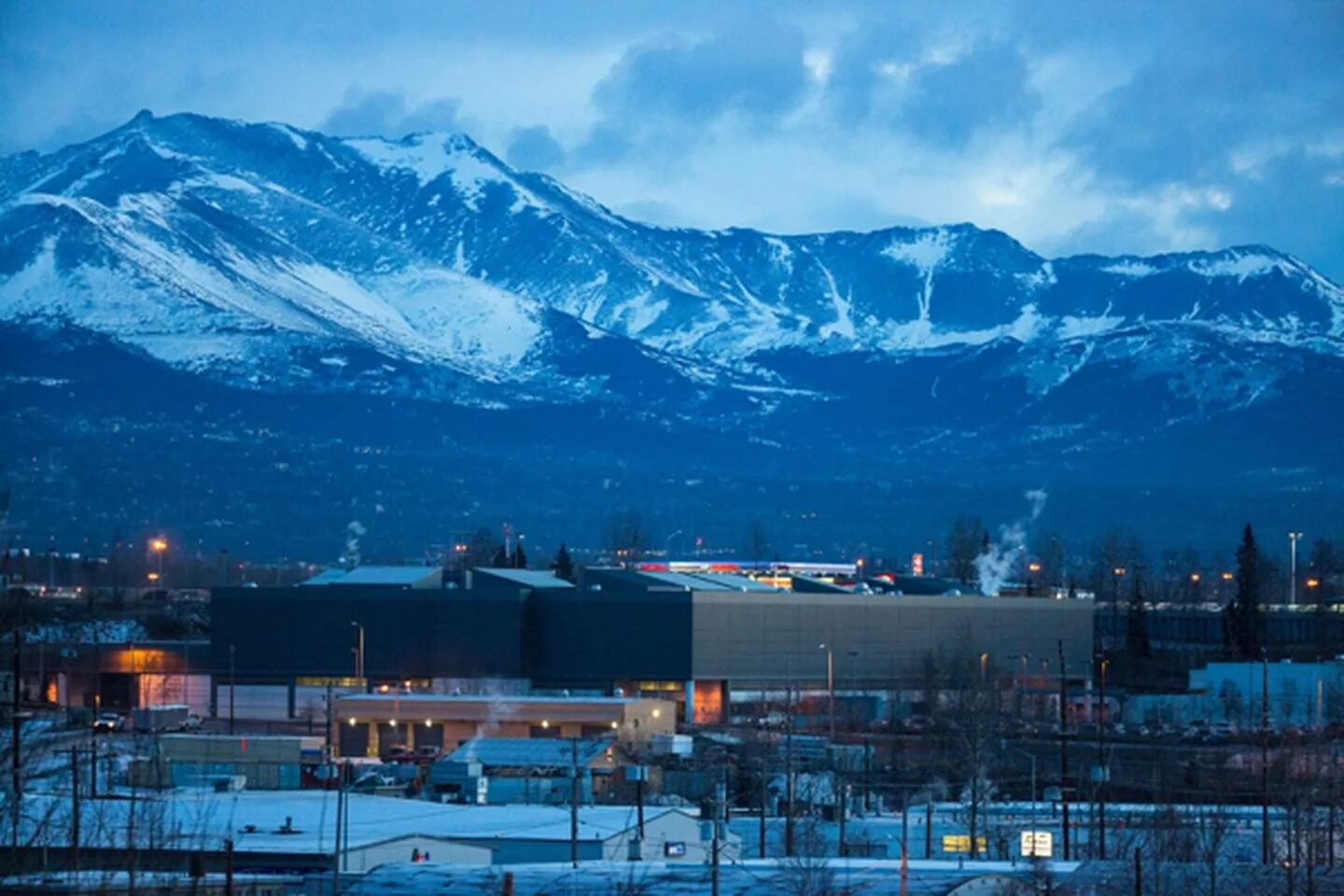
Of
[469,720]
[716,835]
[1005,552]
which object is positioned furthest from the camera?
[1005,552]

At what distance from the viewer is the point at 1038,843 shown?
3219cm

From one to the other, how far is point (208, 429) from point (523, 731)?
13688 cm

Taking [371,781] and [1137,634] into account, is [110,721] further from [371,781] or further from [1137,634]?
[1137,634]

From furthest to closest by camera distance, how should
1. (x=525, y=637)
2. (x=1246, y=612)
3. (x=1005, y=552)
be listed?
(x=1005, y=552), (x=1246, y=612), (x=525, y=637)

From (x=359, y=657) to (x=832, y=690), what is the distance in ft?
41.0

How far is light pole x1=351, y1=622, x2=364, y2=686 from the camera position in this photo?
6203 centimetres

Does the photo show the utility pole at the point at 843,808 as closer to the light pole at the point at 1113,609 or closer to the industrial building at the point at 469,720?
the industrial building at the point at 469,720

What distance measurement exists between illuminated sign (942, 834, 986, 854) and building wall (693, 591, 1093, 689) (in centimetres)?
2823

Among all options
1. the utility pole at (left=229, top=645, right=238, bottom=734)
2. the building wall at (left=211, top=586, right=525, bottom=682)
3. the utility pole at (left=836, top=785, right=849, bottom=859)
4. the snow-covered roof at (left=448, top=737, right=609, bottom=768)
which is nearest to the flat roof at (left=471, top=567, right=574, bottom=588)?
the building wall at (left=211, top=586, right=525, bottom=682)

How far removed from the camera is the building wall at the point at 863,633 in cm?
6322

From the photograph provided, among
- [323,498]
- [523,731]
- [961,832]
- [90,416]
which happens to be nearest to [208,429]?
[90,416]

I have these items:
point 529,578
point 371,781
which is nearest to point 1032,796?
point 371,781

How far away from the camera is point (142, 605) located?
280ft

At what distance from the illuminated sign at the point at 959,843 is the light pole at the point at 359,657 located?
29306mm
